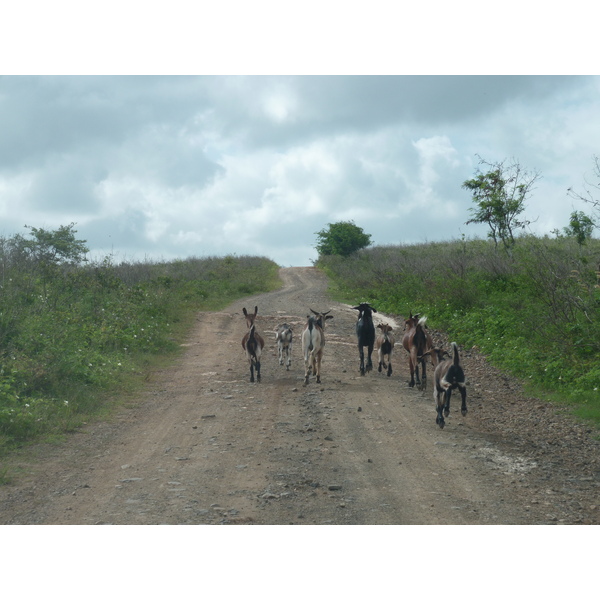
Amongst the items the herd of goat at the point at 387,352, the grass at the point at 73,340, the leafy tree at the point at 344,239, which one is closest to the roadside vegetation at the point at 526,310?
the herd of goat at the point at 387,352

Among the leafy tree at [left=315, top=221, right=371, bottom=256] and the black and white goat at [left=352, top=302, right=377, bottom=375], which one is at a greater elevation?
the leafy tree at [left=315, top=221, right=371, bottom=256]

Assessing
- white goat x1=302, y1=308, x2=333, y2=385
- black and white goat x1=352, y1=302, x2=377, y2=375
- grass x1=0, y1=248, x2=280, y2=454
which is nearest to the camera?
grass x1=0, y1=248, x2=280, y2=454

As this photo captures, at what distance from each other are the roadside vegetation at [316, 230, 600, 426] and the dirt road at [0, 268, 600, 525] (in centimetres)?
79

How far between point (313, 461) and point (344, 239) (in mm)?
48954

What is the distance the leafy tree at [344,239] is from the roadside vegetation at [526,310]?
2779 centimetres

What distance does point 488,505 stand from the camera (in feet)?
19.6

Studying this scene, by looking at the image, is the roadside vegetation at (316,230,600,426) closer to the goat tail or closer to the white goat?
the goat tail

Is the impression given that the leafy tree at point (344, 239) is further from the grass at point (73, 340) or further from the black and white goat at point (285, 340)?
the black and white goat at point (285, 340)

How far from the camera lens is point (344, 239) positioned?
182ft

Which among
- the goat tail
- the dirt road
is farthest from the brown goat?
the goat tail

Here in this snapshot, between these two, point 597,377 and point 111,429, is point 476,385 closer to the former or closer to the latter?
point 597,377

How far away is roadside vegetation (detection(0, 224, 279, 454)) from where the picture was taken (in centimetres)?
1016

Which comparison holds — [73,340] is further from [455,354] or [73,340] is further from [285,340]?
[455,354]

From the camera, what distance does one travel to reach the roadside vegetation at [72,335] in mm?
10164
